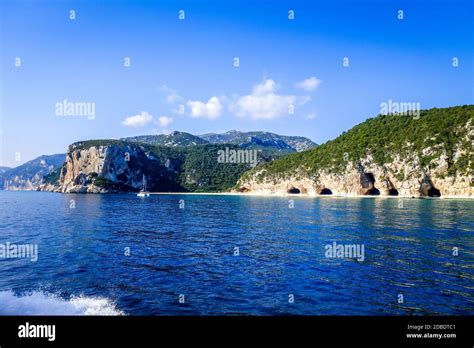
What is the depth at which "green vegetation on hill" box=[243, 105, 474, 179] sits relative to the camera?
139m

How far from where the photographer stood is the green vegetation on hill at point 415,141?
13900 cm

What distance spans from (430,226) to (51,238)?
1963 inches

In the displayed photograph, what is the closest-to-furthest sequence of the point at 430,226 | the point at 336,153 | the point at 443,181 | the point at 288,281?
the point at 288,281
the point at 430,226
the point at 443,181
the point at 336,153

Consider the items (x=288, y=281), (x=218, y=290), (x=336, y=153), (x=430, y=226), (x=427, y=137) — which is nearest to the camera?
(x=218, y=290)

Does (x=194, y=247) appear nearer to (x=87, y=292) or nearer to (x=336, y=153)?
(x=87, y=292)

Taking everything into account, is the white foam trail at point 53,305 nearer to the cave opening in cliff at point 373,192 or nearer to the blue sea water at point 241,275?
the blue sea water at point 241,275

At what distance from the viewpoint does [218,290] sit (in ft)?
64.6

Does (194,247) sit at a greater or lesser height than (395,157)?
lesser
